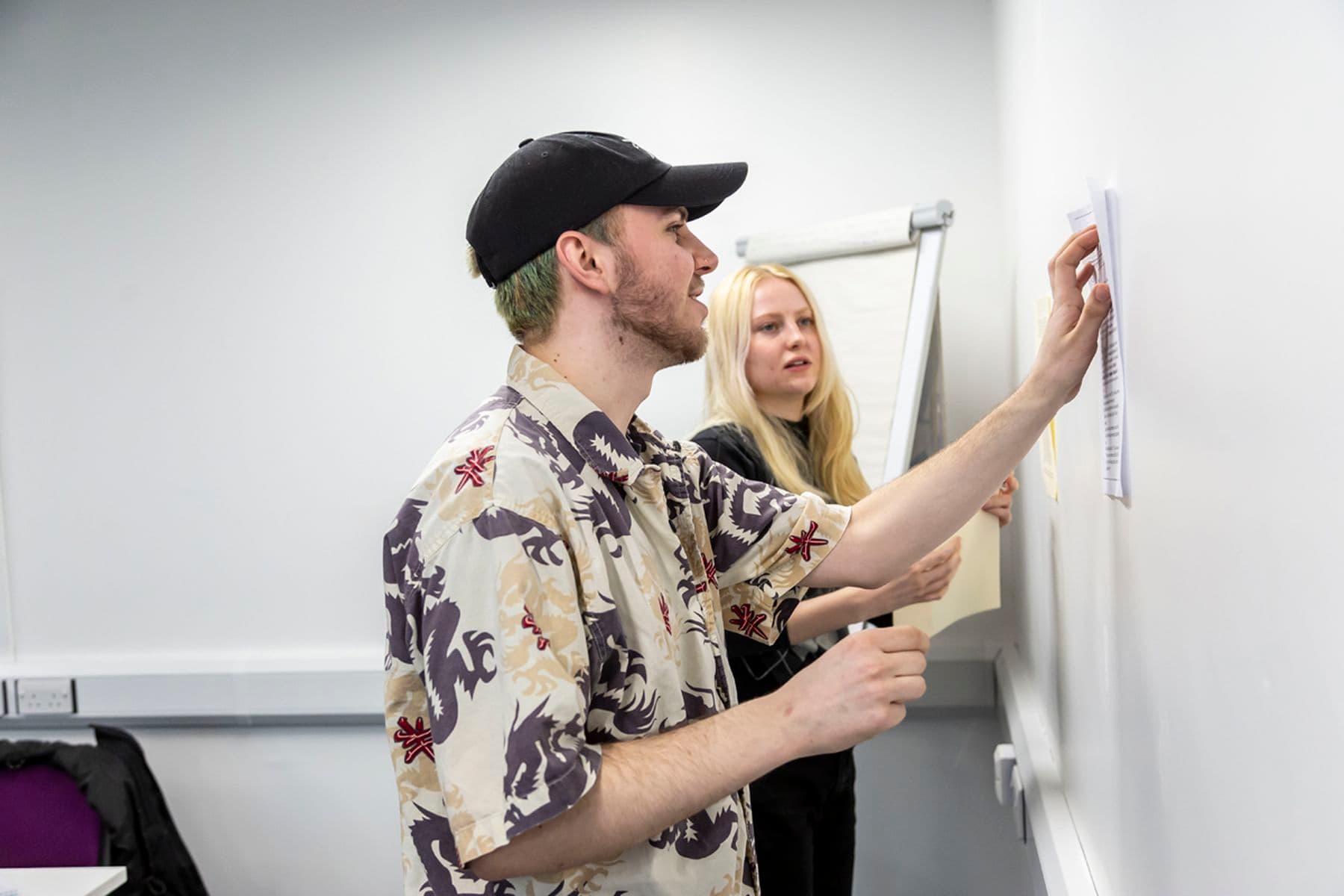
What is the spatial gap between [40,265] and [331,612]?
124cm

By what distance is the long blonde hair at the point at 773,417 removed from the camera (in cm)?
201

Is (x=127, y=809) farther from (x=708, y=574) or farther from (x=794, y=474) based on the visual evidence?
(x=708, y=574)

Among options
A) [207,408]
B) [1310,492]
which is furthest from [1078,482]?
[207,408]

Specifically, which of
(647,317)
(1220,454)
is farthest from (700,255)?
(1220,454)

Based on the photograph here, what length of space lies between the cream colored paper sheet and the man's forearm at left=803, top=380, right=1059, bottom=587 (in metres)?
0.69

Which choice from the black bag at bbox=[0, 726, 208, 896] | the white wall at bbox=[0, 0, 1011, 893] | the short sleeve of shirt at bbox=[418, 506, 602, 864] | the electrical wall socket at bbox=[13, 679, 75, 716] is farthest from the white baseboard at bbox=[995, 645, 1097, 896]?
the electrical wall socket at bbox=[13, 679, 75, 716]

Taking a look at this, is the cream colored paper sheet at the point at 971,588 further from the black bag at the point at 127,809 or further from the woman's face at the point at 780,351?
the black bag at the point at 127,809

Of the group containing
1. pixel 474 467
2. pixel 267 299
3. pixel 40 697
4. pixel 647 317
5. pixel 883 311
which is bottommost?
pixel 40 697

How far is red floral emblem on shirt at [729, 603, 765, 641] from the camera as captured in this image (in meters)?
1.32

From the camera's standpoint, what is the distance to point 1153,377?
0.81m

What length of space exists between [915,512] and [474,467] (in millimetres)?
588

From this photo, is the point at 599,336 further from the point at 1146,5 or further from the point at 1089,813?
the point at 1089,813

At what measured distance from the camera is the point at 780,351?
2098mm

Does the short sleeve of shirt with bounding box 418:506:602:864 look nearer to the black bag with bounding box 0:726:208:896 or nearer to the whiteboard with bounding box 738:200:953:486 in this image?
the whiteboard with bounding box 738:200:953:486
